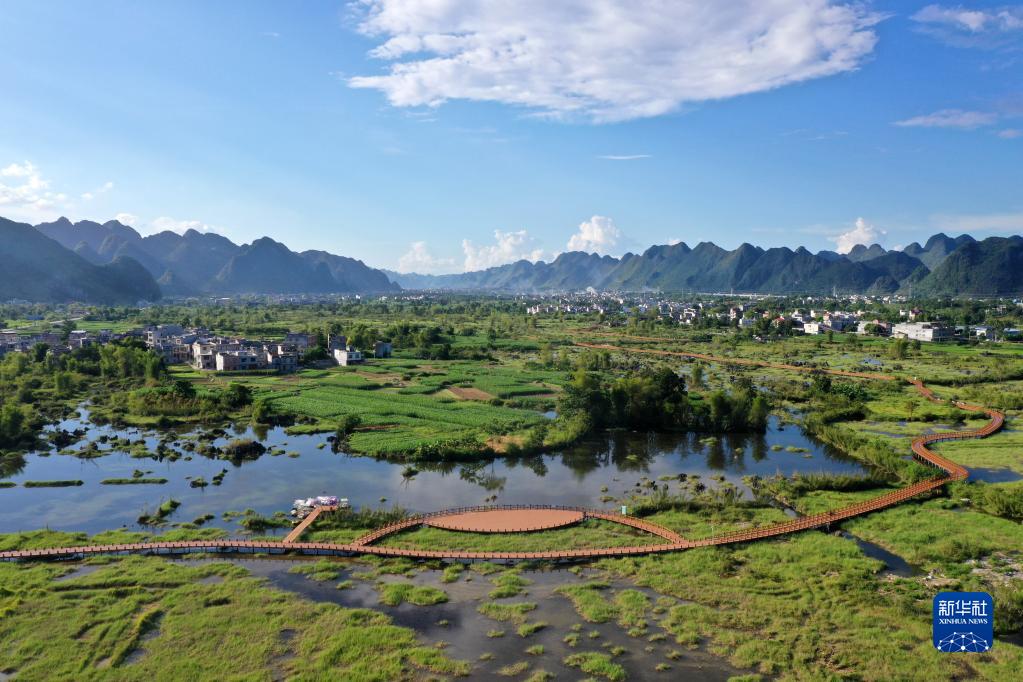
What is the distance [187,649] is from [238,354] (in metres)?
58.4

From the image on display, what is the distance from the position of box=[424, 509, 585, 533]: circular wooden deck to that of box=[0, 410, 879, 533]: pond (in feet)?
8.21

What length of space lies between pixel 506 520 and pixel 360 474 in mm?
11908

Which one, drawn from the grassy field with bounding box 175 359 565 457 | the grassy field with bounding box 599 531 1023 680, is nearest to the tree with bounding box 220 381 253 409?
the grassy field with bounding box 175 359 565 457

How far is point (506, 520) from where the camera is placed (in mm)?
29922

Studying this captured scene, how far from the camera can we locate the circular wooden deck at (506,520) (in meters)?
28.8

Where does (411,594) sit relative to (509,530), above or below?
below

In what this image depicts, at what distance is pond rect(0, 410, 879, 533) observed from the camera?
32625mm

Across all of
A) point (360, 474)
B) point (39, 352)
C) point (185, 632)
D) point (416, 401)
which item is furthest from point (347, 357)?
point (185, 632)

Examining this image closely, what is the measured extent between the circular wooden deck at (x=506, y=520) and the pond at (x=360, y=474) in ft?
8.21

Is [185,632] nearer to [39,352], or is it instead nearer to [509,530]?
[509,530]

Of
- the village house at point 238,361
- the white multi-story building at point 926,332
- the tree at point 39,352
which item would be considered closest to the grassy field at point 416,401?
the village house at point 238,361

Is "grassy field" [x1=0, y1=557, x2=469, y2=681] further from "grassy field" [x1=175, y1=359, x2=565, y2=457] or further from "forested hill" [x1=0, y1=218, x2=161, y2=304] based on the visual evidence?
"forested hill" [x1=0, y1=218, x2=161, y2=304]

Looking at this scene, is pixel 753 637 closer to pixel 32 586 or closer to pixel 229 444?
pixel 32 586

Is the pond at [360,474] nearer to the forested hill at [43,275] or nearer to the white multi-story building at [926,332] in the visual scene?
the white multi-story building at [926,332]
